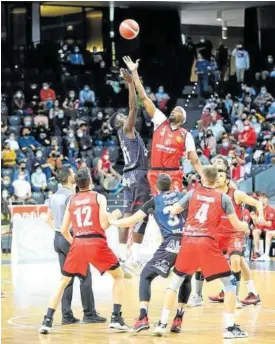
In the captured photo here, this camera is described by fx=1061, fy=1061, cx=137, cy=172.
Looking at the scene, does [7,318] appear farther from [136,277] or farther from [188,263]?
[136,277]

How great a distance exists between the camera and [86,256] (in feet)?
39.4

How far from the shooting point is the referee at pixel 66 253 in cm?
1312

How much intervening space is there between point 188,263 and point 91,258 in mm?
1168

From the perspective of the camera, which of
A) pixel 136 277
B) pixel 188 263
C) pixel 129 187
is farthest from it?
pixel 136 277

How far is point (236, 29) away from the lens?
145ft

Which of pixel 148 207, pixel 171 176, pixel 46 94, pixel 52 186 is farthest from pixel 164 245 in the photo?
pixel 46 94

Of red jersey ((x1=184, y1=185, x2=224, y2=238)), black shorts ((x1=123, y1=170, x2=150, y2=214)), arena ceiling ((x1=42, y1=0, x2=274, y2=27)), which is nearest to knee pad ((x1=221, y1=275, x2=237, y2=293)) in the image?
red jersey ((x1=184, y1=185, x2=224, y2=238))

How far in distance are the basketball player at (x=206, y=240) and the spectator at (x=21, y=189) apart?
52.2 ft

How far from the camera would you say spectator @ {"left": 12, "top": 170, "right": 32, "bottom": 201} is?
27.3 meters

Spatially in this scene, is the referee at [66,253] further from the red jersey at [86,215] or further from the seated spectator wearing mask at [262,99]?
the seated spectator wearing mask at [262,99]

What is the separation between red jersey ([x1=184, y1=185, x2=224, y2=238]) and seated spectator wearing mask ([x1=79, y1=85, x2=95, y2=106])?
23364 millimetres

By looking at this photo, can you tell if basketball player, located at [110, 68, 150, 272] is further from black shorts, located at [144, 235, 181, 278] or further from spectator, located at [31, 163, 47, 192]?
spectator, located at [31, 163, 47, 192]

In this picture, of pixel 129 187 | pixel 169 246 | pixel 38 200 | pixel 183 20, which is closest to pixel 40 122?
pixel 38 200

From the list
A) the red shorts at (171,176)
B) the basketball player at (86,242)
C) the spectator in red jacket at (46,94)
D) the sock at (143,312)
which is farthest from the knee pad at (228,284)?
the spectator in red jacket at (46,94)
